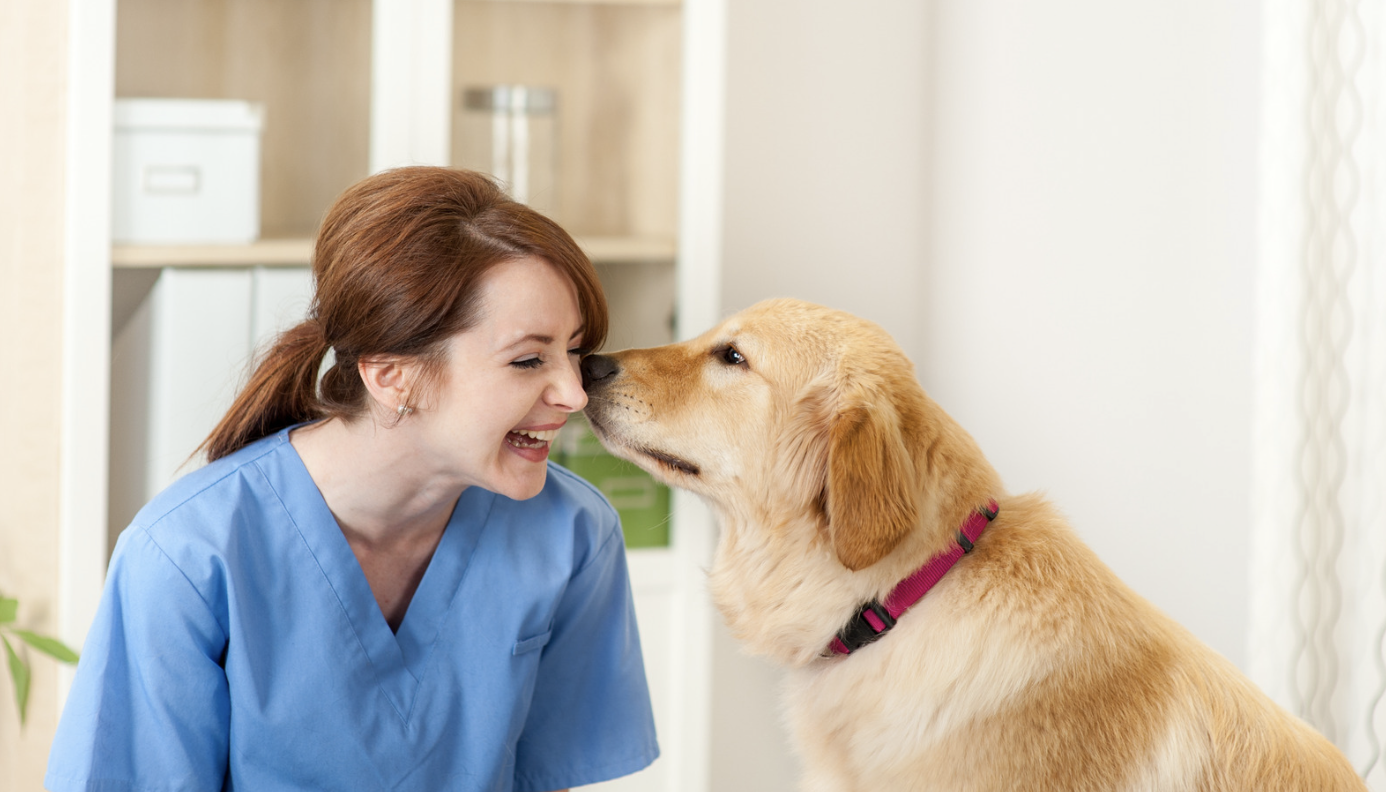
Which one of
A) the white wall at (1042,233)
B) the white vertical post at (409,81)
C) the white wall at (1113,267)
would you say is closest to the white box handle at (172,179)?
the white vertical post at (409,81)

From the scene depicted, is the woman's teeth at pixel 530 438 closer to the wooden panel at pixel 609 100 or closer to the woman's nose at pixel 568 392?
the woman's nose at pixel 568 392

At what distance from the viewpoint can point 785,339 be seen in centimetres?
119

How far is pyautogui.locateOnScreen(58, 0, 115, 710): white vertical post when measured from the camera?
1.49 meters

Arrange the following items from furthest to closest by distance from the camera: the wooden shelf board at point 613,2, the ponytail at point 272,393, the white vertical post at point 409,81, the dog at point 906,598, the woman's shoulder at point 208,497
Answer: the wooden shelf board at point 613,2
the white vertical post at point 409,81
the ponytail at point 272,393
the woman's shoulder at point 208,497
the dog at point 906,598

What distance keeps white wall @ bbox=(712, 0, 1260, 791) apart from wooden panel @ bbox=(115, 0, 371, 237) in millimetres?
875

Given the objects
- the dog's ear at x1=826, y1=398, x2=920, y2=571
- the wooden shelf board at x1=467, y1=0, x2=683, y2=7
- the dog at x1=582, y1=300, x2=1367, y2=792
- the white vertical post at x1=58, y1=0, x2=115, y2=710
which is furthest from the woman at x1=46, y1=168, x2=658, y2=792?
the wooden shelf board at x1=467, y1=0, x2=683, y2=7

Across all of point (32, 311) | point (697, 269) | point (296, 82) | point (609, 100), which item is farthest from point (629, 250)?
point (32, 311)

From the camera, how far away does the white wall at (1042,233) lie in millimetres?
1750

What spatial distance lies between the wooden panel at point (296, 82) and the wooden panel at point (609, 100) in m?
0.24

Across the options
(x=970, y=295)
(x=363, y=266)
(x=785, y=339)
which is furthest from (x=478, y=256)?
(x=970, y=295)

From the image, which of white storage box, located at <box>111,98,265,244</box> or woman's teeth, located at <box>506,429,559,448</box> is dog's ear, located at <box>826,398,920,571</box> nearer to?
woman's teeth, located at <box>506,429,559,448</box>

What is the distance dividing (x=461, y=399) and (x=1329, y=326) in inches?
48.8

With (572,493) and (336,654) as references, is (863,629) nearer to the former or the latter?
(572,493)

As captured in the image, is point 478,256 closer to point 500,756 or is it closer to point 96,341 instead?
point 500,756
